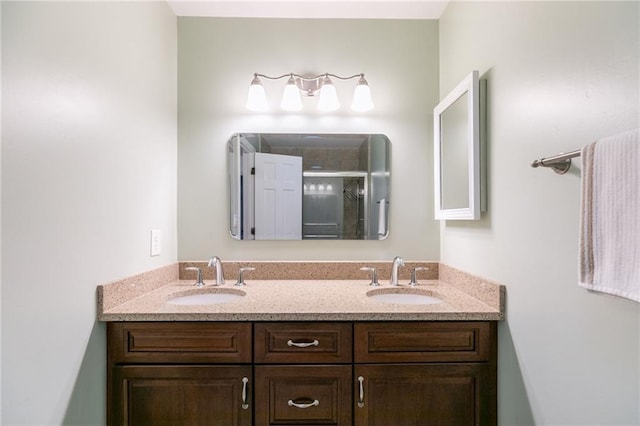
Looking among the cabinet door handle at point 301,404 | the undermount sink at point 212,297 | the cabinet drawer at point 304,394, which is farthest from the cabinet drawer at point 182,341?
the undermount sink at point 212,297

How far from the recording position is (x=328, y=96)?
1754 mm

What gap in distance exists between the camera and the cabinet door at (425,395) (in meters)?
1.22

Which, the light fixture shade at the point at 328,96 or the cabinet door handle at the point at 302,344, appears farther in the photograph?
the light fixture shade at the point at 328,96

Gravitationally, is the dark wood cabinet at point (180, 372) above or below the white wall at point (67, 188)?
below

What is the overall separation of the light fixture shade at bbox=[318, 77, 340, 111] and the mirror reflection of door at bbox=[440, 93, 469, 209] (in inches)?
22.9

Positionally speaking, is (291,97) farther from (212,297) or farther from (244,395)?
(244,395)

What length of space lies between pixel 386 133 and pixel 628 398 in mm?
1458

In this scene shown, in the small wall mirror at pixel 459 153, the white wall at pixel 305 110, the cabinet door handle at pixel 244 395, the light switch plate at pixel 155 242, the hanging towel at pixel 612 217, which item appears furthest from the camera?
the white wall at pixel 305 110

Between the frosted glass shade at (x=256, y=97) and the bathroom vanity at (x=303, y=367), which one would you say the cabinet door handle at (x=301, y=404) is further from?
the frosted glass shade at (x=256, y=97)

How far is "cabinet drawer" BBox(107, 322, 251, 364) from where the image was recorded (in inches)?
47.9

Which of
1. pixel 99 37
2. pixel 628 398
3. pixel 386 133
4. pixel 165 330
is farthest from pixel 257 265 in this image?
pixel 628 398

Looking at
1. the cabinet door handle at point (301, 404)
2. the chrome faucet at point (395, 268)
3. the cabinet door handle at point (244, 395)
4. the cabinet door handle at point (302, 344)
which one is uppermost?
the chrome faucet at point (395, 268)

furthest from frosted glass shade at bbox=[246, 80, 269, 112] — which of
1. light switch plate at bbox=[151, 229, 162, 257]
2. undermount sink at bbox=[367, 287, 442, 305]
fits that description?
undermount sink at bbox=[367, 287, 442, 305]

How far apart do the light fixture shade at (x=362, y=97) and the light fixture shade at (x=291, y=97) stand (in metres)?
0.32
